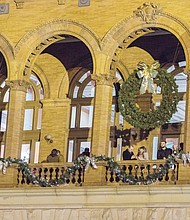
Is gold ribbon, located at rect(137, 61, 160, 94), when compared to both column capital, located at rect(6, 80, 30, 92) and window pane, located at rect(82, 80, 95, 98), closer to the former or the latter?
column capital, located at rect(6, 80, 30, 92)

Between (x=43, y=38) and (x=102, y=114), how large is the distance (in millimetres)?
3390

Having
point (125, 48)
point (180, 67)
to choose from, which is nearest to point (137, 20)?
point (125, 48)

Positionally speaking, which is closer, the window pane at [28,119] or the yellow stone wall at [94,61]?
the yellow stone wall at [94,61]

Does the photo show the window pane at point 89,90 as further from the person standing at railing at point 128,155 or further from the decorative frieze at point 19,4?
the decorative frieze at point 19,4

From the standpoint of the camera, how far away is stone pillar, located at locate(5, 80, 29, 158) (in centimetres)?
4034

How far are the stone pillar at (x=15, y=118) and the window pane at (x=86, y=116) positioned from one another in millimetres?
4000

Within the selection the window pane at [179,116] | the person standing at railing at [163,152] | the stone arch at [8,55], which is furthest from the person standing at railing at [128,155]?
the stone arch at [8,55]

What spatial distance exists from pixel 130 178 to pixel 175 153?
153 cm

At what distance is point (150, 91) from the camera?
40.6 m

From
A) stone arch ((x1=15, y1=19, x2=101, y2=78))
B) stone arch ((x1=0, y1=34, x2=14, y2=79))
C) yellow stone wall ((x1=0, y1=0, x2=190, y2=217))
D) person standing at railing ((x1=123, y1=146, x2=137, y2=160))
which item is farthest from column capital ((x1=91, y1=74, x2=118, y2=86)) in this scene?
stone arch ((x1=0, y1=34, x2=14, y2=79))

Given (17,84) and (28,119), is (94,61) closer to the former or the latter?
(17,84)

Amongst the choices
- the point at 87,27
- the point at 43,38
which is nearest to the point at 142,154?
the point at 87,27

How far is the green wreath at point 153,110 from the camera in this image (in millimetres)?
39531

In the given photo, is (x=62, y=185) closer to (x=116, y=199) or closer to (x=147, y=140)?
(x=116, y=199)
